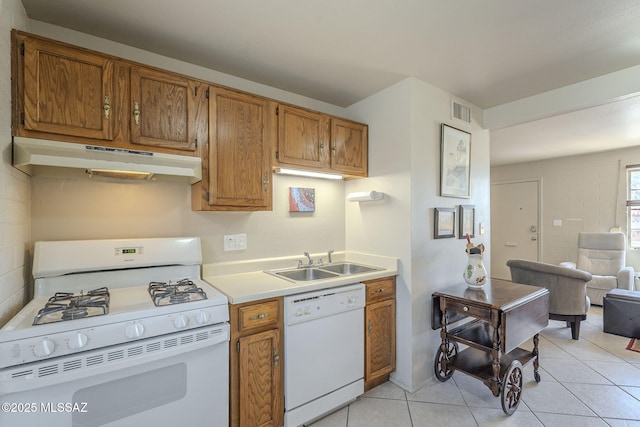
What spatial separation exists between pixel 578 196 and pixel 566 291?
291cm

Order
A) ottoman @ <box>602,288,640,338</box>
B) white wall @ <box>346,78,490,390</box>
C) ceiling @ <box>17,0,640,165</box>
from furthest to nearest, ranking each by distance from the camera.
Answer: ottoman @ <box>602,288,640,338</box>, white wall @ <box>346,78,490,390</box>, ceiling @ <box>17,0,640,165</box>

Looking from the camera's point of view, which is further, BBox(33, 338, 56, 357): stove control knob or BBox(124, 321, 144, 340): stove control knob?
BBox(124, 321, 144, 340): stove control knob

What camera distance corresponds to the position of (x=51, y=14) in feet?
5.26

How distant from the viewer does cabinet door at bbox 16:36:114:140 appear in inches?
54.2

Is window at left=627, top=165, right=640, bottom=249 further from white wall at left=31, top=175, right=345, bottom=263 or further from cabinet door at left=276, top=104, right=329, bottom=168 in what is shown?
cabinet door at left=276, top=104, right=329, bottom=168

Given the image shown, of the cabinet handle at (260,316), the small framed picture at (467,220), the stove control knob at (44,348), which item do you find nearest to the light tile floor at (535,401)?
the cabinet handle at (260,316)

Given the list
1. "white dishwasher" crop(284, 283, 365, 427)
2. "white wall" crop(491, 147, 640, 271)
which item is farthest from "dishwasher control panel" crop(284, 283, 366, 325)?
"white wall" crop(491, 147, 640, 271)

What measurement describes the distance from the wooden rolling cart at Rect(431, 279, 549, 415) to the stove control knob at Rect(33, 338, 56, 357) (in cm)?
234

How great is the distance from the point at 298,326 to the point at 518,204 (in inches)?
231

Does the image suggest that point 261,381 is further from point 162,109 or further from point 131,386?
point 162,109

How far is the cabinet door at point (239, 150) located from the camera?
1896 mm

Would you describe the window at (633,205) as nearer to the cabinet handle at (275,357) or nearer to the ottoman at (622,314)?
the ottoman at (622,314)

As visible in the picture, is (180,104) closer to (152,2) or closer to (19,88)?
(152,2)

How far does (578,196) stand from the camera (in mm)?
5121
